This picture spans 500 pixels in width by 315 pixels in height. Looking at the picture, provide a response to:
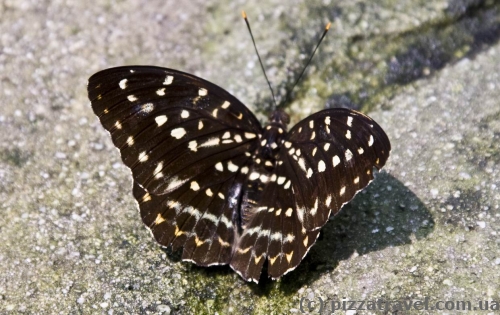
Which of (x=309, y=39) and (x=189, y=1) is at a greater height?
(x=189, y=1)

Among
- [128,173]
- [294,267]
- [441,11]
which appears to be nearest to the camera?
[294,267]

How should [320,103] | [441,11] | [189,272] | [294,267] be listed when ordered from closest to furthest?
[294,267] < [189,272] < [320,103] < [441,11]

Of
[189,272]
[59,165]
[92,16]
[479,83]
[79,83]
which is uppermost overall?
[92,16]

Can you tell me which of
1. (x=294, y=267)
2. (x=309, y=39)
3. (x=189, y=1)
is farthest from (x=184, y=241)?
(x=189, y=1)

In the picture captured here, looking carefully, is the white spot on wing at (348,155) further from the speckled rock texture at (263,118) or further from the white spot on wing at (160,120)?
the white spot on wing at (160,120)

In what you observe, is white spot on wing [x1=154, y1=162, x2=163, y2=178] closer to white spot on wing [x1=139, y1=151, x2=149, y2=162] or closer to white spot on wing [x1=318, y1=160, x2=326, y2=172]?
white spot on wing [x1=139, y1=151, x2=149, y2=162]

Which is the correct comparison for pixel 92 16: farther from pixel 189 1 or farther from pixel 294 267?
pixel 294 267

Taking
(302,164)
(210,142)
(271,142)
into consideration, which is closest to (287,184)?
(302,164)
